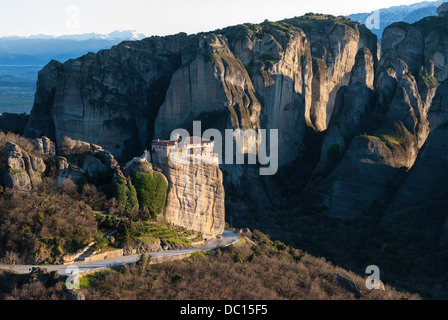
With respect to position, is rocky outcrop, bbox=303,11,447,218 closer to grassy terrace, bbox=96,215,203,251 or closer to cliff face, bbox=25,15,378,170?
cliff face, bbox=25,15,378,170

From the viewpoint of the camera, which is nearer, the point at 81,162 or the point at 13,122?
the point at 81,162

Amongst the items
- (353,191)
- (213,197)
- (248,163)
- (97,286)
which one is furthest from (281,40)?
(97,286)

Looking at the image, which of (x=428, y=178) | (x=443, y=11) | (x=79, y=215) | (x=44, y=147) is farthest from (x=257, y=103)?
(x=443, y=11)

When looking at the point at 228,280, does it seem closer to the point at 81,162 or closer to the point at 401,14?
the point at 81,162

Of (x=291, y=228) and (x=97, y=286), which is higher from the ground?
(x=97, y=286)

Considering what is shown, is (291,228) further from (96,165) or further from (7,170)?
(7,170)
